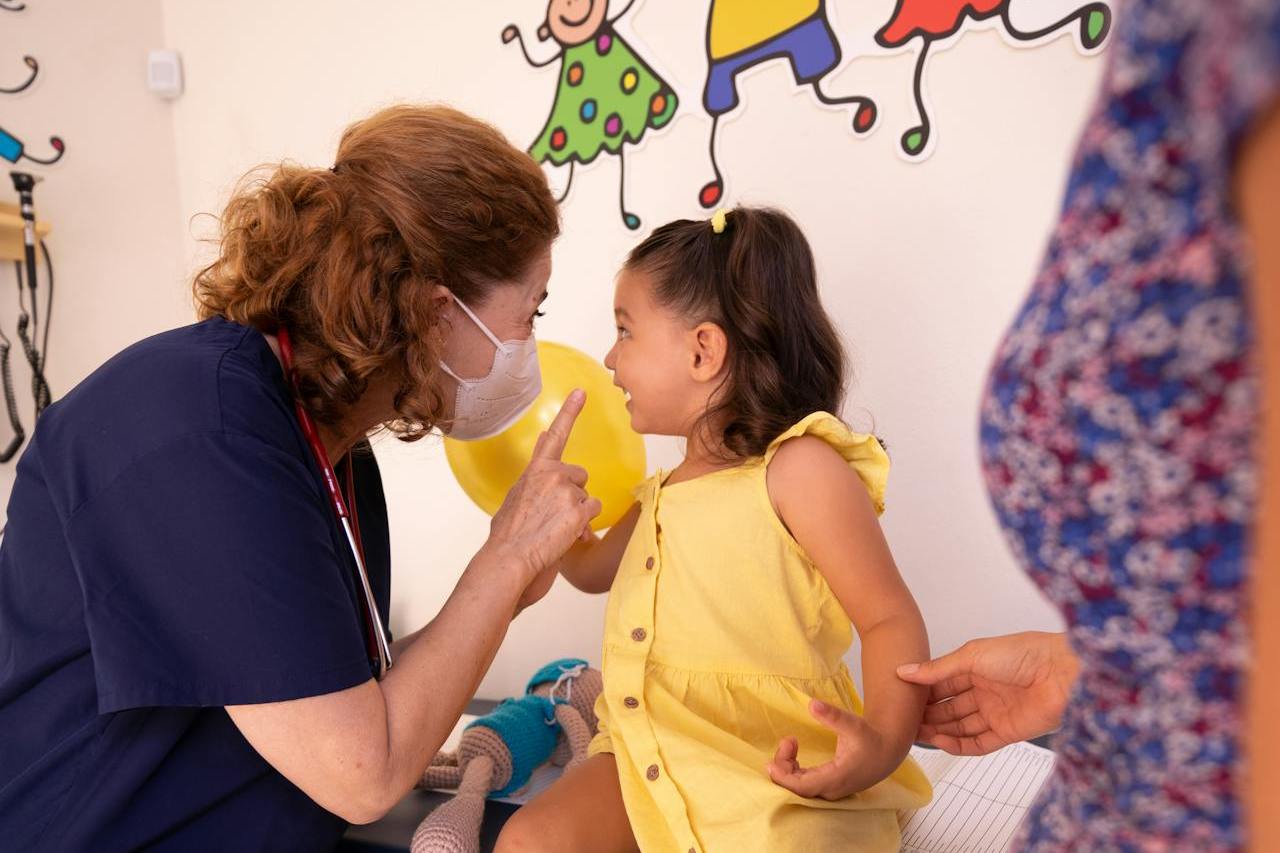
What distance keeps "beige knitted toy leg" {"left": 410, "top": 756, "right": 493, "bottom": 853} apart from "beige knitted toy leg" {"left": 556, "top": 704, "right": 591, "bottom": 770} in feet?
0.69

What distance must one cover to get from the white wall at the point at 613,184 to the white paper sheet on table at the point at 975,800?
0.31 m

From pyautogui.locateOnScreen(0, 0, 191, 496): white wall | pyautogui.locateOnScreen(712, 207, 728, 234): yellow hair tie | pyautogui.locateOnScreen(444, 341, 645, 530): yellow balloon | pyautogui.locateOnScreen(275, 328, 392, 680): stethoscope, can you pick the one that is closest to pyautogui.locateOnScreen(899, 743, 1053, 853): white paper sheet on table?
pyautogui.locateOnScreen(444, 341, 645, 530): yellow balloon

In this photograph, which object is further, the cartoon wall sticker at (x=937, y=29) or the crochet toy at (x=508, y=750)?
the cartoon wall sticker at (x=937, y=29)

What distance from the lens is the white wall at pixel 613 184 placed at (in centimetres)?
Result: 182

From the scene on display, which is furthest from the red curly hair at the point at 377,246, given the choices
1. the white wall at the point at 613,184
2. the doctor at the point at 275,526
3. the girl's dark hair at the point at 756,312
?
the white wall at the point at 613,184

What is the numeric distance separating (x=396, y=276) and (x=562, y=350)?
53 cm

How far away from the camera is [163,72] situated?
2955 mm

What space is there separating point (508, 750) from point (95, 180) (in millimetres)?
2248

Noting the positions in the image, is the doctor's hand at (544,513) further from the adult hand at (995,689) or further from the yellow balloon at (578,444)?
the adult hand at (995,689)

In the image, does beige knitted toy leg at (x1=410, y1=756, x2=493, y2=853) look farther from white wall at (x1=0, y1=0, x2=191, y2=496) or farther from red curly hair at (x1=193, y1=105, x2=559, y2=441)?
white wall at (x1=0, y1=0, x2=191, y2=496)

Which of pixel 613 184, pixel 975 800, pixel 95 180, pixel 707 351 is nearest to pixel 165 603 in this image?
pixel 707 351

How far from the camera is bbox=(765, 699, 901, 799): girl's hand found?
1.02 meters

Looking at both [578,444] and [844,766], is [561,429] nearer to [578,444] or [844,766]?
[578,444]

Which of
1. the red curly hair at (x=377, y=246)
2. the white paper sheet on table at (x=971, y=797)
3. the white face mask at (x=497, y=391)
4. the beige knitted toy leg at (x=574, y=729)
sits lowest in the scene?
the beige knitted toy leg at (x=574, y=729)
